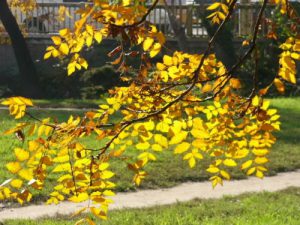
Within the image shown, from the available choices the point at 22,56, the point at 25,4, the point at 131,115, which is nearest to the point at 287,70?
the point at 131,115

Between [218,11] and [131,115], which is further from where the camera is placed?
[218,11]

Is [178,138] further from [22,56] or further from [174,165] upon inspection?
[22,56]

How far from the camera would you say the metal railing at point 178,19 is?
2183 centimetres

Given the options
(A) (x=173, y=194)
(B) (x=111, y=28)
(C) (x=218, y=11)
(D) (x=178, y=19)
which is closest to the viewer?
(B) (x=111, y=28)

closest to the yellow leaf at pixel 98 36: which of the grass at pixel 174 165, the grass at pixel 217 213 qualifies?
the grass at pixel 217 213

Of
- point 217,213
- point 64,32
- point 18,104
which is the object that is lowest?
point 217,213

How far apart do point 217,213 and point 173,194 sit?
1199 millimetres

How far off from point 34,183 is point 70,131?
303 mm

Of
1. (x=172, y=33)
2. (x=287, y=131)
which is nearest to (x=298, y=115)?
(x=287, y=131)

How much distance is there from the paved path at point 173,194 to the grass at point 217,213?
31 cm

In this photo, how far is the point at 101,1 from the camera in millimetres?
3639

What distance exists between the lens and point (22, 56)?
20.3m

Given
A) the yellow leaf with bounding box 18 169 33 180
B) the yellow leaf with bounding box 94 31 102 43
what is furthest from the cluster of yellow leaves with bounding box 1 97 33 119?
the yellow leaf with bounding box 94 31 102 43

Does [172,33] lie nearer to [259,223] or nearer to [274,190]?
[274,190]
